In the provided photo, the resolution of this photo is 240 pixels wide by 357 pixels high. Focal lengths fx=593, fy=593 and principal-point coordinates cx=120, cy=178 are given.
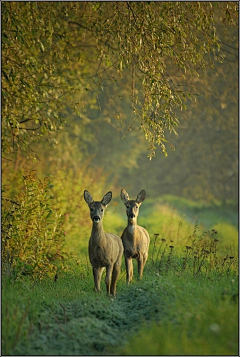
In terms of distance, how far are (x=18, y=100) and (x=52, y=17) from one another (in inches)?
97.1

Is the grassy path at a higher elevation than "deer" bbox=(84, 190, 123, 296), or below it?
below

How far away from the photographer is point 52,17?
40.8 ft

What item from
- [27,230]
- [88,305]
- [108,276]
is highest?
[27,230]

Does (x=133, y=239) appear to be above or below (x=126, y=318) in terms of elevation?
above

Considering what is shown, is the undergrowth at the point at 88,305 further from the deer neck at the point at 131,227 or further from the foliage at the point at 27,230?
the deer neck at the point at 131,227

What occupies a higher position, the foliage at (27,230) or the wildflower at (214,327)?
the foliage at (27,230)

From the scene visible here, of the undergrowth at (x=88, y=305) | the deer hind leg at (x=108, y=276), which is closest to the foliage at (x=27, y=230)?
the undergrowth at (x=88, y=305)

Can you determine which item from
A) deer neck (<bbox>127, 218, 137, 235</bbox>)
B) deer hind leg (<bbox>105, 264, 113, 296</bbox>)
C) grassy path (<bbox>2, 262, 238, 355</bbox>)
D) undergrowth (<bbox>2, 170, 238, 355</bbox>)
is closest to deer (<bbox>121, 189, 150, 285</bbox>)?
deer neck (<bbox>127, 218, 137, 235</bbox>)

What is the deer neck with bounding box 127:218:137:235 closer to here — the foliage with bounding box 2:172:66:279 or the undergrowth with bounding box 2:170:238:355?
the undergrowth with bounding box 2:170:238:355

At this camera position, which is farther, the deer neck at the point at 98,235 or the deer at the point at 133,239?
the deer at the point at 133,239

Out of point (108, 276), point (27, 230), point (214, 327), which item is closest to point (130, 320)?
point (108, 276)

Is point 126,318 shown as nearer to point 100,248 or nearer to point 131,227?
point 100,248

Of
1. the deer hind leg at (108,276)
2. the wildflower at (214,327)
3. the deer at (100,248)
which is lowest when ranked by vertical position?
the wildflower at (214,327)

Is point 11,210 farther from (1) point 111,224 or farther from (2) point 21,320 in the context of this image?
(1) point 111,224
